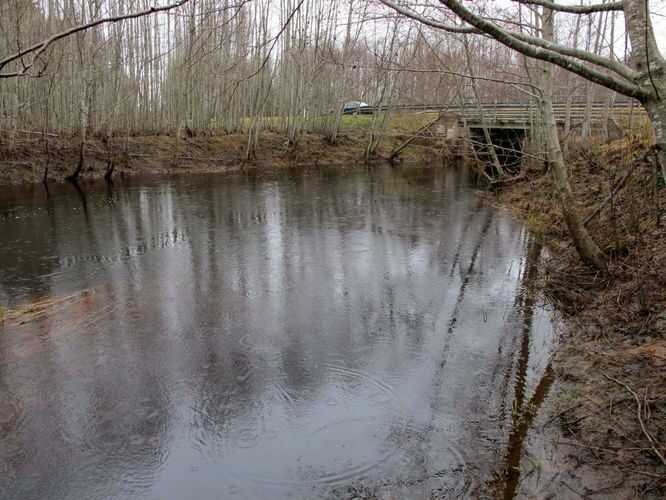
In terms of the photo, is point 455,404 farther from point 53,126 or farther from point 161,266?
point 53,126

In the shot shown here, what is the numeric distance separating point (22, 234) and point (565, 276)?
37.7ft

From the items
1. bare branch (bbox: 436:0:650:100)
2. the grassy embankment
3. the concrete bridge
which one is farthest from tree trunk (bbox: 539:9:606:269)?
the grassy embankment

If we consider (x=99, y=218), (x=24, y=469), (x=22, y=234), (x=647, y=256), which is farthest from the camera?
(x=99, y=218)

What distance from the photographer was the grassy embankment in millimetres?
21422

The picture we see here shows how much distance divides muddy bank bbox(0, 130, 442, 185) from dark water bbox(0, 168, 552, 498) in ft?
23.7

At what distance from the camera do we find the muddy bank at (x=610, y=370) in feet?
13.5

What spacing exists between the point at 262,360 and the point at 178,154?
22284 millimetres

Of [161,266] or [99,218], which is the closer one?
[161,266]

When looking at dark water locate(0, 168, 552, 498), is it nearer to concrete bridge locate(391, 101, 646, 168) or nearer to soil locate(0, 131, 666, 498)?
soil locate(0, 131, 666, 498)

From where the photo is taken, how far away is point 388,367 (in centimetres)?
628

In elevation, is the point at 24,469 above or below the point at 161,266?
below

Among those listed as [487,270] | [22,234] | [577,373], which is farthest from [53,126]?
[577,373]

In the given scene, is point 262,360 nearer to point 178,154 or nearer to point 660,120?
point 660,120

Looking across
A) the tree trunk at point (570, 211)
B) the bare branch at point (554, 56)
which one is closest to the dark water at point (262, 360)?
the tree trunk at point (570, 211)
